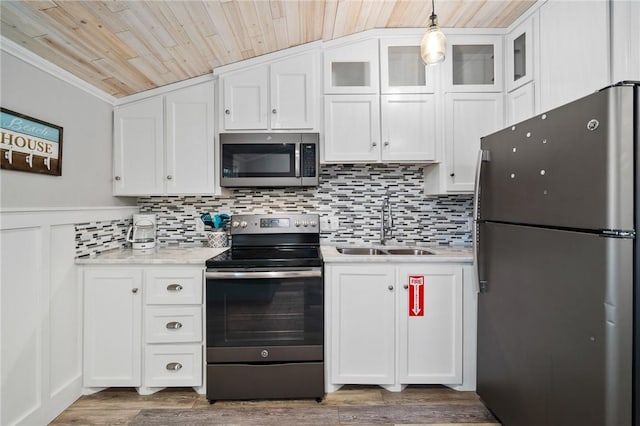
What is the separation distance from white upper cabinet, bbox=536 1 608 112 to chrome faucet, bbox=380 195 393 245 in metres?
1.17

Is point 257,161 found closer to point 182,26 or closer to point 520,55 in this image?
point 182,26

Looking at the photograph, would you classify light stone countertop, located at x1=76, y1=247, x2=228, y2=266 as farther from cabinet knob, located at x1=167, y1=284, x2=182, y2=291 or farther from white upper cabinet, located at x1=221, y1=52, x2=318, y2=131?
white upper cabinet, located at x1=221, y1=52, x2=318, y2=131

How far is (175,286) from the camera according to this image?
194 cm

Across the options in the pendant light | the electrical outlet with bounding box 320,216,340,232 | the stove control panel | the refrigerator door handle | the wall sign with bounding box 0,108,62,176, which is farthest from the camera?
the electrical outlet with bounding box 320,216,340,232

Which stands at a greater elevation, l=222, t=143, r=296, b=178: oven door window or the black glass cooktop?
l=222, t=143, r=296, b=178: oven door window

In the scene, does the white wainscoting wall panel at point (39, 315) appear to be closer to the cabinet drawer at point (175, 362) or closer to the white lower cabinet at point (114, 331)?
the white lower cabinet at point (114, 331)

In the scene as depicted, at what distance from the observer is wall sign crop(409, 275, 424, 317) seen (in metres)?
1.96

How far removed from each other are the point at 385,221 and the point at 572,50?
4.92 ft

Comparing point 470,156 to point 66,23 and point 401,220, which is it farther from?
point 66,23

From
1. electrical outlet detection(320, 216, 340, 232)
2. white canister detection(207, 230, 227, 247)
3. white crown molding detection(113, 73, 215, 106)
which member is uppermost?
white crown molding detection(113, 73, 215, 106)

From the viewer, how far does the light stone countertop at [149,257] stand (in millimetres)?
1927

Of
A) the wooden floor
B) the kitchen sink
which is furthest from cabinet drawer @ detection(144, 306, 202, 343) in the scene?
the kitchen sink

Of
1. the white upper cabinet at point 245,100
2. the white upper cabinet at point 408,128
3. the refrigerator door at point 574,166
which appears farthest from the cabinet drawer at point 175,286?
the refrigerator door at point 574,166

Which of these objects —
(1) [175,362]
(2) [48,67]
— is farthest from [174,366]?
(2) [48,67]
